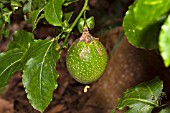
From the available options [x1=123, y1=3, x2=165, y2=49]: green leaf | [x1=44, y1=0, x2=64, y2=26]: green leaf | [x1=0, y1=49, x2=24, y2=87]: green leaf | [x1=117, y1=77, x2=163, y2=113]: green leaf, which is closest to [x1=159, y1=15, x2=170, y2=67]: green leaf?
[x1=123, y1=3, x2=165, y2=49]: green leaf

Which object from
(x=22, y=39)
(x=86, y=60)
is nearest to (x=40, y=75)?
(x=86, y=60)

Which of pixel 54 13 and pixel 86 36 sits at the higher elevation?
pixel 54 13

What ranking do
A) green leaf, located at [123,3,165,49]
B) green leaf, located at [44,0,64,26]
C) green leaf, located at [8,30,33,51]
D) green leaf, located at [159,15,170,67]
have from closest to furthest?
green leaf, located at [159,15,170,67]
green leaf, located at [123,3,165,49]
green leaf, located at [44,0,64,26]
green leaf, located at [8,30,33,51]

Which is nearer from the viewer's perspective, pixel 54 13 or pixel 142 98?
pixel 54 13

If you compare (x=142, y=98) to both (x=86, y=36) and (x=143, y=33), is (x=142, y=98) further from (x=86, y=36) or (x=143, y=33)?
(x=143, y=33)

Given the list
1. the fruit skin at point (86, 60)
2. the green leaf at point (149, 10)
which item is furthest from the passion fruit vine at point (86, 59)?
the green leaf at point (149, 10)

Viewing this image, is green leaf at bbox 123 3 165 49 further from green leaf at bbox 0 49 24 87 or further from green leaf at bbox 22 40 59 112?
green leaf at bbox 0 49 24 87

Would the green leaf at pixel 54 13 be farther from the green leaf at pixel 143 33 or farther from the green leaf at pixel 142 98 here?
the green leaf at pixel 142 98
